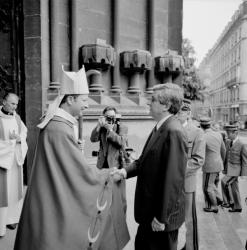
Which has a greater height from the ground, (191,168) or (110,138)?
(110,138)

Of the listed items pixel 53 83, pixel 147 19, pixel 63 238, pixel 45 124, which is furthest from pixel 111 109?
pixel 147 19

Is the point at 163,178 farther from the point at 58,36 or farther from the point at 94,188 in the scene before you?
the point at 58,36

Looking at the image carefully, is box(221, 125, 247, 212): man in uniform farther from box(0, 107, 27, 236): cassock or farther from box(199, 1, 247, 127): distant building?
box(199, 1, 247, 127): distant building

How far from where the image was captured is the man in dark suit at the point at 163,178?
7.54 feet

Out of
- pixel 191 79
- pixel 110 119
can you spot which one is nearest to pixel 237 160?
pixel 110 119

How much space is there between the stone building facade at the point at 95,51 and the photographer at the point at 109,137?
73 centimetres

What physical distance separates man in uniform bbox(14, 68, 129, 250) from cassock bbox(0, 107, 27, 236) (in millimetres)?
1833

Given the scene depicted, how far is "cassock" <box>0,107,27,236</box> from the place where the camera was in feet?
13.6

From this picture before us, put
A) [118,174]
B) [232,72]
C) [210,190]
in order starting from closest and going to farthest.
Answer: [118,174] → [210,190] → [232,72]

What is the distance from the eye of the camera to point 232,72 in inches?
2217

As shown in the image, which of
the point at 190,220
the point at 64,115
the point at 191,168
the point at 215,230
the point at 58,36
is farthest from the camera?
the point at 58,36

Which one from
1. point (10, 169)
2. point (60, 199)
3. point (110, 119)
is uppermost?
point (110, 119)

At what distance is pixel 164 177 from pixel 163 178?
0.7 inches

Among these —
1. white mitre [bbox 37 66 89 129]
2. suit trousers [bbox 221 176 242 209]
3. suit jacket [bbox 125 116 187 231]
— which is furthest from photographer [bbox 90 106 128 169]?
suit jacket [bbox 125 116 187 231]
